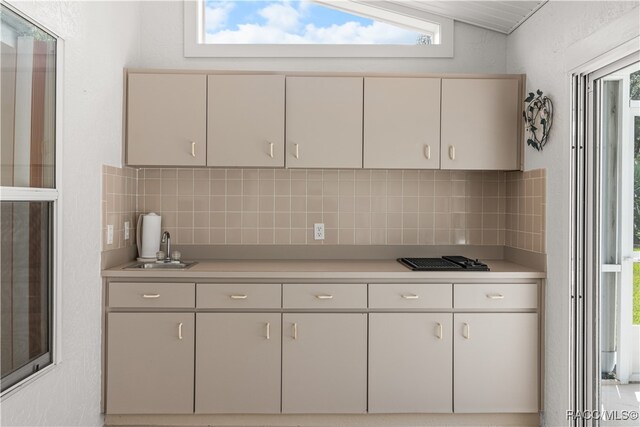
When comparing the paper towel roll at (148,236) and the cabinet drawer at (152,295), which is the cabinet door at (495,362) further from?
the paper towel roll at (148,236)

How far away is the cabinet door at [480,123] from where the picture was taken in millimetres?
3033

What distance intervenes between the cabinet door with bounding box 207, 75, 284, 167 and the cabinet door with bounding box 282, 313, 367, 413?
3.61 feet

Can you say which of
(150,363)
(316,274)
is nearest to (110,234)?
(150,363)

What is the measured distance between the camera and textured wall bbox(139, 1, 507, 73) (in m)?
3.32

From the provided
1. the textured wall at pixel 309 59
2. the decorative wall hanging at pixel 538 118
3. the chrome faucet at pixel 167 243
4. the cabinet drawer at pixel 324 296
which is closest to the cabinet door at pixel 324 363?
the cabinet drawer at pixel 324 296

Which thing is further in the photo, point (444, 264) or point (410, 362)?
point (444, 264)

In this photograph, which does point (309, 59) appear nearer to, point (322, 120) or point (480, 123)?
point (322, 120)

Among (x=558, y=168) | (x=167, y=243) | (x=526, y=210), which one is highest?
(x=558, y=168)

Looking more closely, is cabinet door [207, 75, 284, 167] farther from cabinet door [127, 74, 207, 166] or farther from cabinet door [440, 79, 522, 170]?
cabinet door [440, 79, 522, 170]

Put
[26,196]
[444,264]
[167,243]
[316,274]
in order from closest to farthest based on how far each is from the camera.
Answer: [26,196]
[316,274]
[444,264]
[167,243]

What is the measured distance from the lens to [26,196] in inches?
79.3

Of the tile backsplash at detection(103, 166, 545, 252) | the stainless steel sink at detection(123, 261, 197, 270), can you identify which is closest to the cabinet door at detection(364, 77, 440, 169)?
the tile backsplash at detection(103, 166, 545, 252)

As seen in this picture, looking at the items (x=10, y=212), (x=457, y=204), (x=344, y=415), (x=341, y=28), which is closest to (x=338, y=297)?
(x=344, y=415)

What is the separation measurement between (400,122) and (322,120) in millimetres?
501
